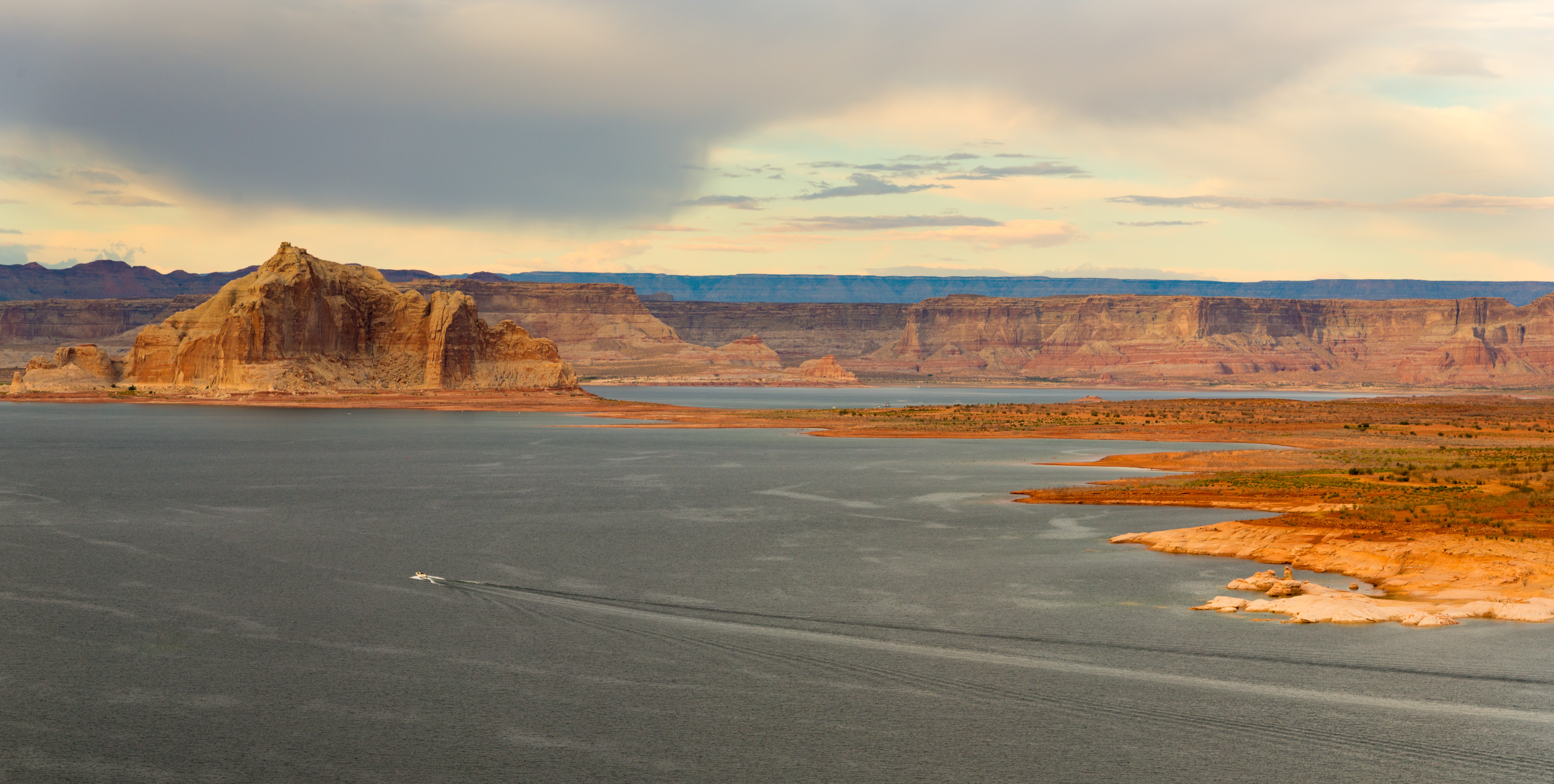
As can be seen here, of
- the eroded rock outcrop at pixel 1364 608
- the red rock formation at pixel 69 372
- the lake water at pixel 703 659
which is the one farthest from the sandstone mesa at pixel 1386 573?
the red rock formation at pixel 69 372

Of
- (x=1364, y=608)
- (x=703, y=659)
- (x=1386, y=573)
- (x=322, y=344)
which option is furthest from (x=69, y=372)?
(x=1364, y=608)

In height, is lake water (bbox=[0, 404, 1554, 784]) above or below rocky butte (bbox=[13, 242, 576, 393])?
below

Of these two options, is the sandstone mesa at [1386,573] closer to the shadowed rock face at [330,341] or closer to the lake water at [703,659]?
the lake water at [703,659]

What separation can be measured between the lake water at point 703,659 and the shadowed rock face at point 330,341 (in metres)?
132

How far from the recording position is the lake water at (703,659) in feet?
60.4

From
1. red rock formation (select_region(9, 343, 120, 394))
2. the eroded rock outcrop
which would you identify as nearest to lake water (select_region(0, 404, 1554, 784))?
the eroded rock outcrop

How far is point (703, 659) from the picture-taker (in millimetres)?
24344

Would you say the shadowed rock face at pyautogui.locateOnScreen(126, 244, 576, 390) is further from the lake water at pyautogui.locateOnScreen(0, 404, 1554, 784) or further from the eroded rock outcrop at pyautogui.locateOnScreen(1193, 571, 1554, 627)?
the eroded rock outcrop at pyautogui.locateOnScreen(1193, 571, 1554, 627)

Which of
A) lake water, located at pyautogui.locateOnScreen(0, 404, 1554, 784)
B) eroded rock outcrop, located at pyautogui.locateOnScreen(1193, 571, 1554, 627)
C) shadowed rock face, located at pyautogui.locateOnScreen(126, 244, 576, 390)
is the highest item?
shadowed rock face, located at pyautogui.locateOnScreen(126, 244, 576, 390)

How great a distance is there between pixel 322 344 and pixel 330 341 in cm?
173

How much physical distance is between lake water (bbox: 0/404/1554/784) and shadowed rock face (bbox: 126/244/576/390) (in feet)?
432

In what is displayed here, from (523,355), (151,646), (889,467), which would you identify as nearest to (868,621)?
(151,646)

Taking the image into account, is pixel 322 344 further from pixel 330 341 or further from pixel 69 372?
pixel 69 372

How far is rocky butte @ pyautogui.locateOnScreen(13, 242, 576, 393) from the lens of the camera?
17188 cm
